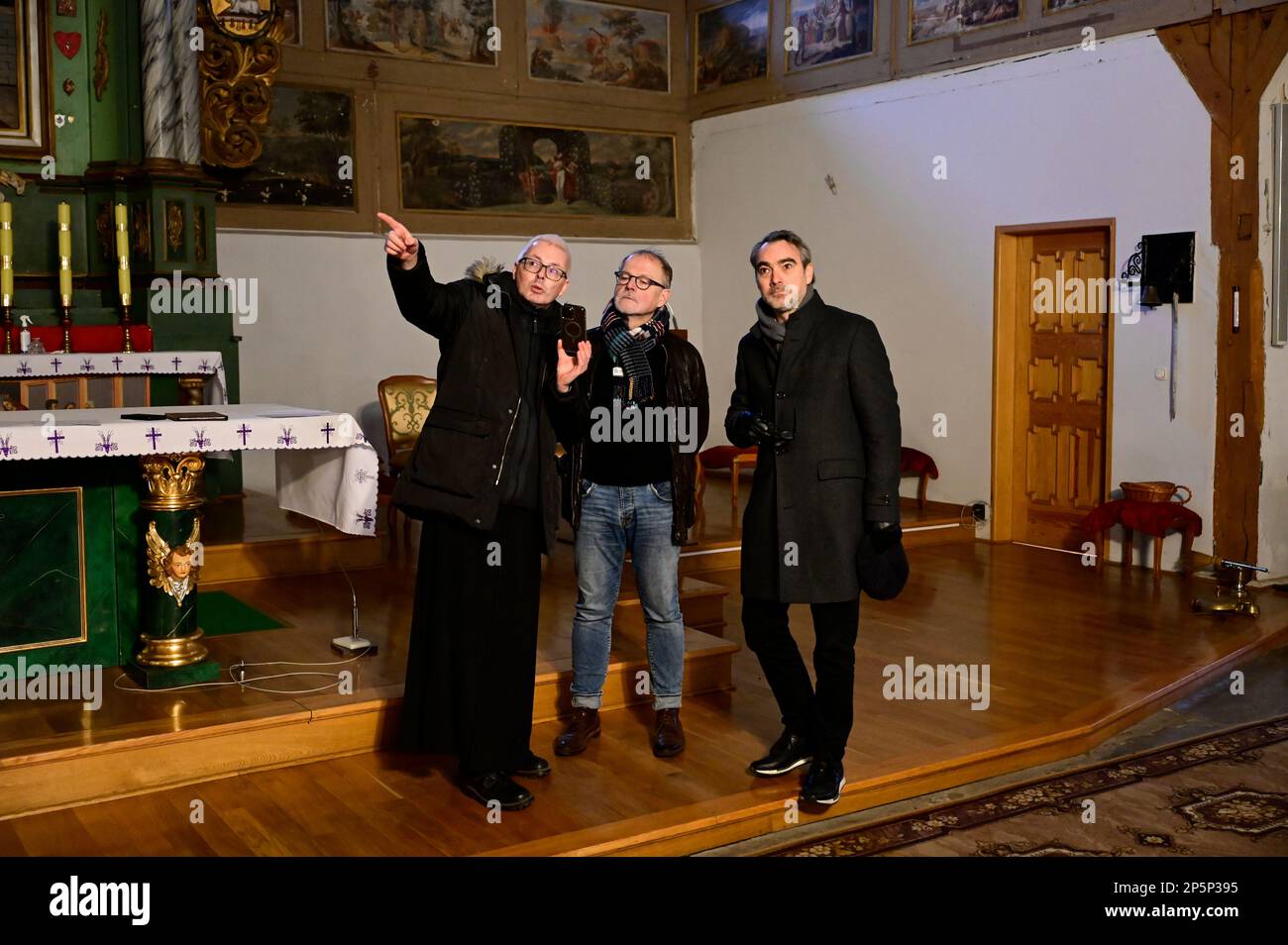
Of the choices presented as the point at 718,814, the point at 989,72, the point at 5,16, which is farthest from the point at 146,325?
the point at 989,72

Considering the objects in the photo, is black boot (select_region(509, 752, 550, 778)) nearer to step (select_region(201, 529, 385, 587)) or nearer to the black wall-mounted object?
step (select_region(201, 529, 385, 587))

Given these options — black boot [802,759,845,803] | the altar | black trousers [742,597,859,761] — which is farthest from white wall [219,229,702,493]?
black boot [802,759,845,803]

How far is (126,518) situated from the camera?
5309 mm

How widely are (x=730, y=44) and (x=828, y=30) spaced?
1.28 metres

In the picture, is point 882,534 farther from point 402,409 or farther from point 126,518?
point 402,409

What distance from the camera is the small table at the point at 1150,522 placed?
882cm

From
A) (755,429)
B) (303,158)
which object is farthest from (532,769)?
(303,158)

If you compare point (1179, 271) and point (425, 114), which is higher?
point (425, 114)

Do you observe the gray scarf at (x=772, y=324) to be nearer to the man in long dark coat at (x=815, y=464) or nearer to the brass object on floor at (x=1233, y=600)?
the man in long dark coat at (x=815, y=464)

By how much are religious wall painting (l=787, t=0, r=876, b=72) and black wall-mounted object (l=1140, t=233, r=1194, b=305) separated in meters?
3.23

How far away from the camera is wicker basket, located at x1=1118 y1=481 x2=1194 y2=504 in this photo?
Result: 898cm

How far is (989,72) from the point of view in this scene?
10.2 m
